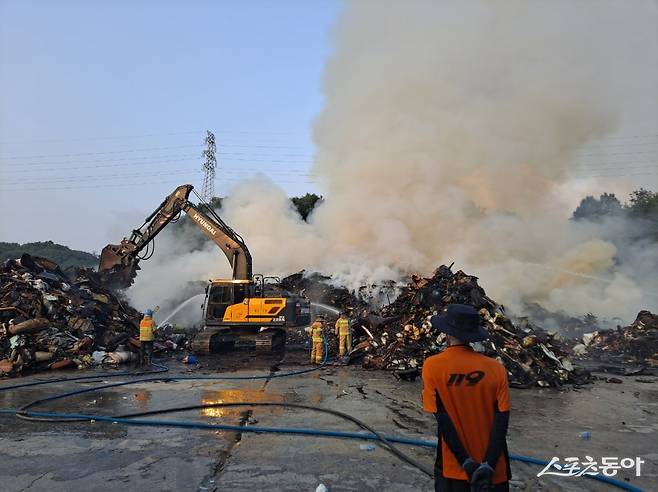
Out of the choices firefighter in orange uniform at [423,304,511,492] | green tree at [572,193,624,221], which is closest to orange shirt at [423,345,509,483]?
firefighter in orange uniform at [423,304,511,492]

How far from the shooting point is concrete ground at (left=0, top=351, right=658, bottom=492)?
195 inches

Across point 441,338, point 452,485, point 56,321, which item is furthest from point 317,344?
point 452,485

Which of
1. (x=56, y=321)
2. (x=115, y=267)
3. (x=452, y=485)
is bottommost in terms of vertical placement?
(x=56, y=321)

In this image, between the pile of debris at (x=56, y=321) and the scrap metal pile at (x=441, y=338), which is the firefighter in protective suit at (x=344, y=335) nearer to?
the scrap metal pile at (x=441, y=338)

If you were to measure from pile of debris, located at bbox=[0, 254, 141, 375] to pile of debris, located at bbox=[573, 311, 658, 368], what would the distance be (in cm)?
1423

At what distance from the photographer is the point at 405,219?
25.2 meters

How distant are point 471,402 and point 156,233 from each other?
1618 cm

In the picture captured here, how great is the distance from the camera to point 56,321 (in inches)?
569

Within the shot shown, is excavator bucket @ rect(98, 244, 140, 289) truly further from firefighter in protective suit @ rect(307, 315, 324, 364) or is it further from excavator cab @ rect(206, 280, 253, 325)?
firefighter in protective suit @ rect(307, 315, 324, 364)

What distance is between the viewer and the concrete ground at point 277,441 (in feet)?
16.3

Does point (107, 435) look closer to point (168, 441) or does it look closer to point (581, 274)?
point (168, 441)

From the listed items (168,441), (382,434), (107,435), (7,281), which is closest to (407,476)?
(382,434)

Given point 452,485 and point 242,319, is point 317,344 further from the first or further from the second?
point 452,485

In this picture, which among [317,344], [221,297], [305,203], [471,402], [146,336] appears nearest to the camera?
[471,402]
